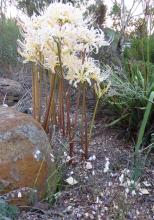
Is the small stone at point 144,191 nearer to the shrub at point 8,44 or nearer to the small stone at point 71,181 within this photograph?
the small stone at point 71,181

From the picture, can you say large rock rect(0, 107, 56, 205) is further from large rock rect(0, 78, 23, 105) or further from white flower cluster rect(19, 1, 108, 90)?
large rock rect(0, 78, 23, 105)

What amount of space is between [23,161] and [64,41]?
86 cm

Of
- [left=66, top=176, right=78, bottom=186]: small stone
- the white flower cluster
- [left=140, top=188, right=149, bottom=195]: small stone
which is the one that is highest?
the white flower cluster

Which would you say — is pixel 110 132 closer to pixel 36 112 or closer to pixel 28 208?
pixel 36 112

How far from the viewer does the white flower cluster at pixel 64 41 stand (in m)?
2.91

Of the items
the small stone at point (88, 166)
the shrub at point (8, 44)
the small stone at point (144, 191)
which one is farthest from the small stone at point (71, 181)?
the shrub at point (8, 44)

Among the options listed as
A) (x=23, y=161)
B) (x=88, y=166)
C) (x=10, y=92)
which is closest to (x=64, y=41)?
(x=23, y=161)

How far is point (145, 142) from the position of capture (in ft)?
12.6

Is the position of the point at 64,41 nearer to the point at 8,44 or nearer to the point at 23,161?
the point at 23,161

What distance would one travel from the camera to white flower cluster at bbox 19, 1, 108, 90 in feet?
9.53

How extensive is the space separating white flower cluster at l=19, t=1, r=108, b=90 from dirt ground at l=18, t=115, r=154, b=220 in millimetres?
576

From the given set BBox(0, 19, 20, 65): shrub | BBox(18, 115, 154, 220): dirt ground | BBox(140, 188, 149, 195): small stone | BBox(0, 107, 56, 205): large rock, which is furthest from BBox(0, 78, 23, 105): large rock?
BBox(140, 188, 149, 195): small stone

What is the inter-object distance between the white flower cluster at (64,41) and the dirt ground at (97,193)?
58 cm

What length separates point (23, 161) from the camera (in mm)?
2777
